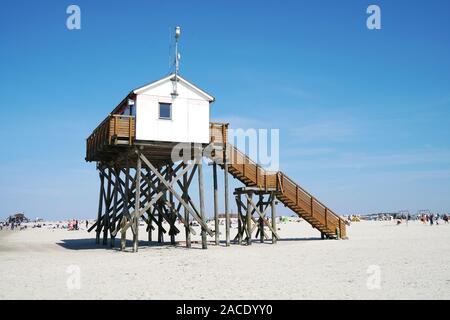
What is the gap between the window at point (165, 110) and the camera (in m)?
21.4

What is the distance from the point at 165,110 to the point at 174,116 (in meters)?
0.50

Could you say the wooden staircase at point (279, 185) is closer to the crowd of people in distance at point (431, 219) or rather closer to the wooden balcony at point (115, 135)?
the wooden balcony at point (115, 135)

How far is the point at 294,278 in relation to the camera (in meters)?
12.2

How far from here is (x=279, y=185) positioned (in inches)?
1008

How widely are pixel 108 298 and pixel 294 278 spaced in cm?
502

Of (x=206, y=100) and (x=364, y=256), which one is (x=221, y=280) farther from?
(x=206, y=100)

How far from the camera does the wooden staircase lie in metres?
23.8

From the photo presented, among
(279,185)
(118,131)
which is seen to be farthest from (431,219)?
(118,131)

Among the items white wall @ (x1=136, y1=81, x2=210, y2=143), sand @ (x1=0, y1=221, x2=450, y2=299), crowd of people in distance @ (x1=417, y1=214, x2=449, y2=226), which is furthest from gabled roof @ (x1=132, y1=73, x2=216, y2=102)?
crowd of people in distance @ (x1=417, y1=214, x2=449, y2=226)

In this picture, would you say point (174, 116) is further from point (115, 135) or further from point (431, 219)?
point (431, 219)

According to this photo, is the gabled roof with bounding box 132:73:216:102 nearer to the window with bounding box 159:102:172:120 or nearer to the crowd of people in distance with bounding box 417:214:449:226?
the window with bounding box 159:102:172:120

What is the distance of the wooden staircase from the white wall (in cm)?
108

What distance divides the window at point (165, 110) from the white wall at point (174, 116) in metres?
0.14
